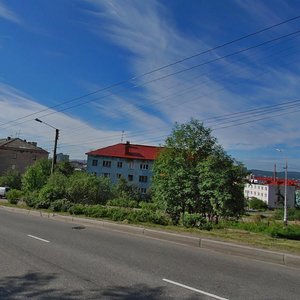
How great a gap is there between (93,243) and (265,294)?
6581mm

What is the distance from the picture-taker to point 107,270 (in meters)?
8.31

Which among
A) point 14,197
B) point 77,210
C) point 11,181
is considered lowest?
point 77,210

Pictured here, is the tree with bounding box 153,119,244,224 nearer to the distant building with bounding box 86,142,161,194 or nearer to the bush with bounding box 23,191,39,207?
the bush with bounding box 23,191,39,207

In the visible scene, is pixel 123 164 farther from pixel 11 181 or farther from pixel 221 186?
pixel 221 186

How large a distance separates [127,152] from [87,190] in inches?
2784

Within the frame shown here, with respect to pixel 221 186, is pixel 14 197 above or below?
below

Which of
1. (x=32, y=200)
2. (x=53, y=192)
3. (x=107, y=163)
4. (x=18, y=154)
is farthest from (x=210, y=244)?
(x=18, y=154)

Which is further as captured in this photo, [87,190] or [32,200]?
[87,190]

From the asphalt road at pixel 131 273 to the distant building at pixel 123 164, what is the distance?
86957 millimetres

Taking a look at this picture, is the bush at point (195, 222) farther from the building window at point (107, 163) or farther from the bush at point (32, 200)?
the building window at point (107, 163)

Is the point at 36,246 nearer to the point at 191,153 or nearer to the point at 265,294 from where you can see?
the point at 265,294

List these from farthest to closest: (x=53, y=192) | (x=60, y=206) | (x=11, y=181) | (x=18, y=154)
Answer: (x=18, y=154) → (x=11, y=181) → (x=53, y=192) → (x=60, y=206)

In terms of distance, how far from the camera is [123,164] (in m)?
100

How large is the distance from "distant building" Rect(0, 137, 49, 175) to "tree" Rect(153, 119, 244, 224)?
82386mm
